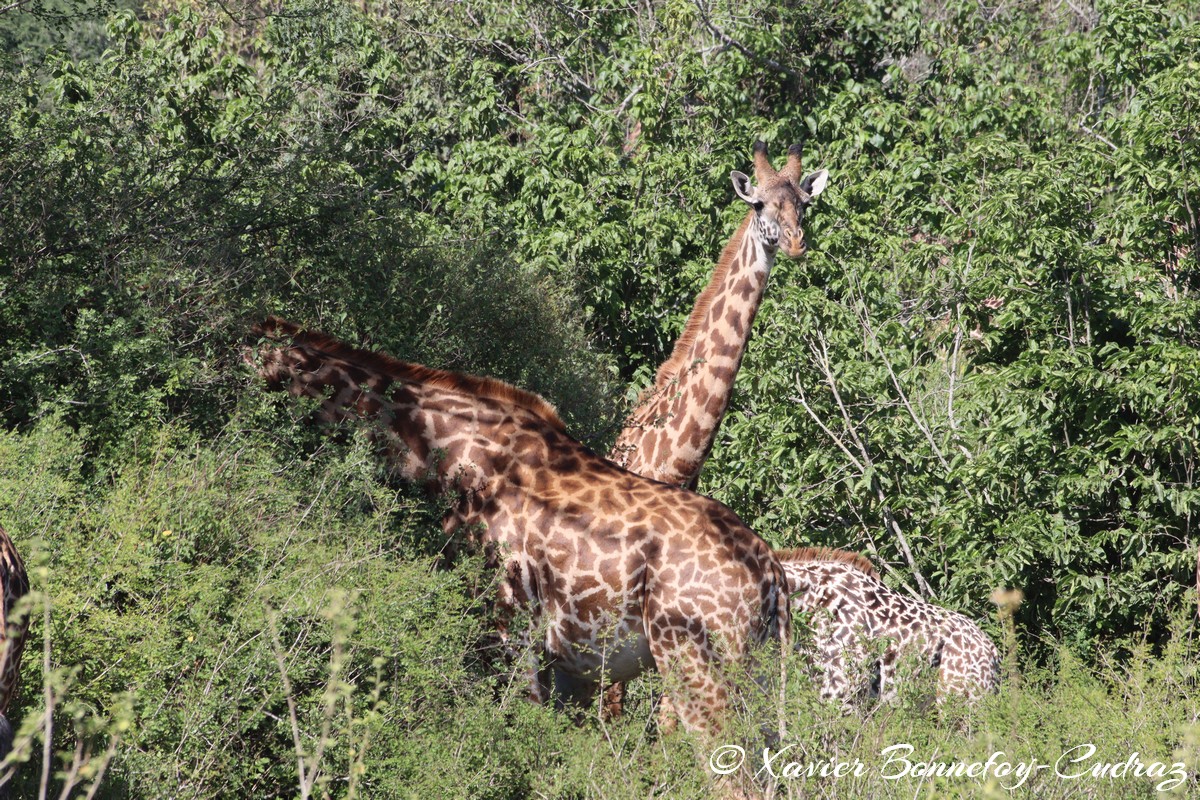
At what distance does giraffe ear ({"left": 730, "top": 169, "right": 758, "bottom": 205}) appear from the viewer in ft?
26.8

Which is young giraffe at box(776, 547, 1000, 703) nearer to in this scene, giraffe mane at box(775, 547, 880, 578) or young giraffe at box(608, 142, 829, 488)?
giraffe mane at box(775, 547, 880, 578)

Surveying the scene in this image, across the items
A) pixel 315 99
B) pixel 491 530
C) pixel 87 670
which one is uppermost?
pixel 315 99

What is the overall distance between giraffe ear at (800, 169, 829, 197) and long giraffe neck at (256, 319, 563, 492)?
297 cm

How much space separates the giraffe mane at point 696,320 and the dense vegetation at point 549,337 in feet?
2.76

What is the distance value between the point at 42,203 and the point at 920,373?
6.07 meters

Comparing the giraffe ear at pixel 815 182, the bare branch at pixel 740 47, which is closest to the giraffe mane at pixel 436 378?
the giraffe ear at pixel 815 182

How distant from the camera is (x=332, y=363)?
6.73 m

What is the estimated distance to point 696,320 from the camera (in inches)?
323

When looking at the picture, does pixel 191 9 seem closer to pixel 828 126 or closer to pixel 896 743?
pixel 828 126

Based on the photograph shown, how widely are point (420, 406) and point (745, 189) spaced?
2751 mm

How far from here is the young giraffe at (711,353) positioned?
25.7ft

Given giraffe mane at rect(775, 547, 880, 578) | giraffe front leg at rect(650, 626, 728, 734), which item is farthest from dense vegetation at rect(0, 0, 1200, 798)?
giraffe mane at rect(775, 547, 880, 578)

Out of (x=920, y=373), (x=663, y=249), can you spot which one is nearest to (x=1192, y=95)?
(x=920, y=373)

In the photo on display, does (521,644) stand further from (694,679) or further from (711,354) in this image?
(711,354)
